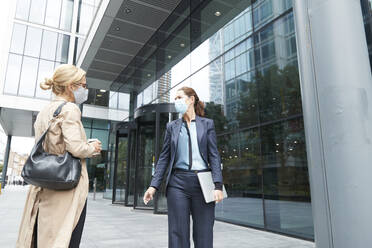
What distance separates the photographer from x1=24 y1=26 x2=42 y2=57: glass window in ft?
69.2

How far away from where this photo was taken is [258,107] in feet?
21.9

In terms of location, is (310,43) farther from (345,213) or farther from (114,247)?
(114,247)

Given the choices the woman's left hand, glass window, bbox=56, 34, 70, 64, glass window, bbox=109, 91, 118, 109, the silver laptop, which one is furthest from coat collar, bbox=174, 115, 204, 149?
glass window, bbox=56, 34, 70, 64

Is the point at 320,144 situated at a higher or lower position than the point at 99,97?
lower

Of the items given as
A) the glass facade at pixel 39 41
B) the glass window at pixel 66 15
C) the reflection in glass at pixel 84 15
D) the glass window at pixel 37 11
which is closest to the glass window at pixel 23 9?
the glass facade at pixel 39 41

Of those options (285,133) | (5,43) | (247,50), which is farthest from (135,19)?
(5,43)

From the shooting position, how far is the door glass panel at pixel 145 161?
10.5 metres

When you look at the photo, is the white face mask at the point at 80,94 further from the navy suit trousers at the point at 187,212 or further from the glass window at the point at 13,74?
the glass window at the point at 13,74

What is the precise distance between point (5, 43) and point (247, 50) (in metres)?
20.6

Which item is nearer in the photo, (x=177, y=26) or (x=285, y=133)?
(x=285, y=133)

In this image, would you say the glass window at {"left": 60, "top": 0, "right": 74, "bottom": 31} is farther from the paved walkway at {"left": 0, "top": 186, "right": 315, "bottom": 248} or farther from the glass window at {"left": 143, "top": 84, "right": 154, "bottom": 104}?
the paved walkway at {"left": 0, "top": 186, "right": 315, "bottom": 248}

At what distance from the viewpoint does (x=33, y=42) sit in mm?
21219

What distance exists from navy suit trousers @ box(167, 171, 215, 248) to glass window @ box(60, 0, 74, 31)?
23.9 metres

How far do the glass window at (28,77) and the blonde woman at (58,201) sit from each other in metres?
21.8
